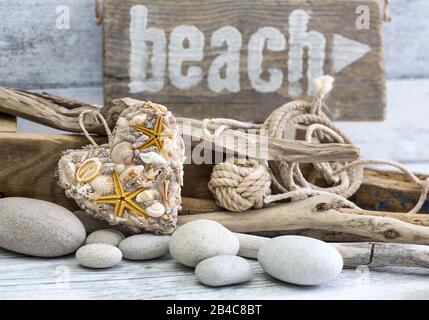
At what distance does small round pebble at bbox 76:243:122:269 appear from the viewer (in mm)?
877

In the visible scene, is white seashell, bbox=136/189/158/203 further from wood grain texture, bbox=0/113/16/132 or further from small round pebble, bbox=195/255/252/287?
wood grain texture, bbox=0/113/16/132

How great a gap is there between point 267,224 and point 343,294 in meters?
0.26

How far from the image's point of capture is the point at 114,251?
2.91ft

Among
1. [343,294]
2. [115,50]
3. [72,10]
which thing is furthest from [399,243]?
[72,10]

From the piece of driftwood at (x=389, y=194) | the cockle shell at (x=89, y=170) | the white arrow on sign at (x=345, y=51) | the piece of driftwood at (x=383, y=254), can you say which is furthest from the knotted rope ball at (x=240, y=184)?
the white arrow on sign at (x=345, y=51)

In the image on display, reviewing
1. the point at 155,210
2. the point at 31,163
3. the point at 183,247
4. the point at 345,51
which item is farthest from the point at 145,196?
the point at 345,51

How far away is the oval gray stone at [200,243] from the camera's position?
87cm

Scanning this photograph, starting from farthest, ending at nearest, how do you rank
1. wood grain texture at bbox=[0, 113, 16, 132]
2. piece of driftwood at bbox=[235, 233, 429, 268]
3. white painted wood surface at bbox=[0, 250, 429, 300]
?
wood grain texture at bbox=[0, 113, 16, 132]
piece of driftwood at bbox=[235, 233, 429, 268]
white painted wood surface at bbox=[0, 250, 429, 300]

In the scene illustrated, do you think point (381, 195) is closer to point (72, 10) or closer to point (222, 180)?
point (222, 180)

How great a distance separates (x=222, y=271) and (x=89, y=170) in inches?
13.5

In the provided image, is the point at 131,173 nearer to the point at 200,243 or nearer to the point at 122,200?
the point at 122,200

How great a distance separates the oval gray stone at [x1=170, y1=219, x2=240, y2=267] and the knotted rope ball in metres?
0.12

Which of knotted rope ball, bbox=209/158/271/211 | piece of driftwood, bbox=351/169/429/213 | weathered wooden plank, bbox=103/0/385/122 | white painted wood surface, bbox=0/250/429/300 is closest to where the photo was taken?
white painted wood surface, bbox=0/250/429/300

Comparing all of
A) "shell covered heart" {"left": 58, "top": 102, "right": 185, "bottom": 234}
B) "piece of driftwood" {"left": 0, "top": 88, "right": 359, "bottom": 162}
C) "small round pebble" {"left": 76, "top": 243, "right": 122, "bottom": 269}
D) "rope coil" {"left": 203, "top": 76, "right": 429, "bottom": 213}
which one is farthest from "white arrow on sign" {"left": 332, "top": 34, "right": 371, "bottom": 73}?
"small round pebble" {"left": 76, "top": 243, "right": 122, "bottom": 269}
